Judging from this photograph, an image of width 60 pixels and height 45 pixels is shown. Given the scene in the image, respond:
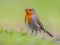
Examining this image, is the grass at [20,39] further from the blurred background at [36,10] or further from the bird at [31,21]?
the blurred background at [36,10]

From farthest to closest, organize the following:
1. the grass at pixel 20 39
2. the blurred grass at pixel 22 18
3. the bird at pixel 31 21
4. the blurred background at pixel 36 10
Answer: the blurred background at pixel 36 10
the bird at pixel 31 21
the blurred grass at pixel 22 18
the grass at pixel 20 39

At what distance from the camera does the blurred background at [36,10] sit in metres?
16.2

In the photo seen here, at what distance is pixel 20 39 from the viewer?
1149 cm

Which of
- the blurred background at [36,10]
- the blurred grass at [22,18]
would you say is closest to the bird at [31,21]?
the blurred grass at [22,18]

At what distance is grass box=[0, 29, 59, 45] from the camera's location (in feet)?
36.8

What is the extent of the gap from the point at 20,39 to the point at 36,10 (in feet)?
23.5

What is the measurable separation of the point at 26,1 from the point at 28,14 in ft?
25.4

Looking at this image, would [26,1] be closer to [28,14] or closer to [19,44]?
[28,14]

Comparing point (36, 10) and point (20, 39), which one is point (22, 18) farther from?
point (20, 39)

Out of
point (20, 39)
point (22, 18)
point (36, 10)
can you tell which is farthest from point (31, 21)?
point (36, 10)

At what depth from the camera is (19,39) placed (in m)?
11.5

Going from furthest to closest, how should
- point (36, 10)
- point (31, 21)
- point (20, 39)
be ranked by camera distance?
1. point (36, 10)
2. point (31, 21)
3. point (20, 39)

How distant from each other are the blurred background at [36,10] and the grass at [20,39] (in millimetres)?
3193

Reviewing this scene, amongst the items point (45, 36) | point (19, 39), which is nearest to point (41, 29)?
point (45, 36)
